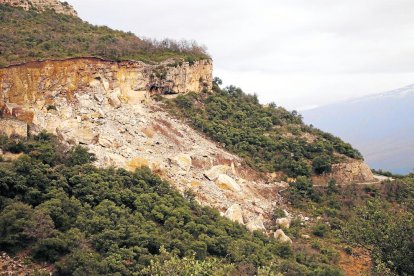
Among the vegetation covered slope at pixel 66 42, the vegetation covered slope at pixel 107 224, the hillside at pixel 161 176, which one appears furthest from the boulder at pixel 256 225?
the vegetation covered slope at pixel 66 42

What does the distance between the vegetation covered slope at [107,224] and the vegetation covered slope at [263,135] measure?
617 inches

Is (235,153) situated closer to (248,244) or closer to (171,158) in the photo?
(171,158)

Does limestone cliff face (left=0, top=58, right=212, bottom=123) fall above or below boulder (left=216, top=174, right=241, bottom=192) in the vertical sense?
above

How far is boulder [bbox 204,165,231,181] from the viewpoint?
48.1 metres

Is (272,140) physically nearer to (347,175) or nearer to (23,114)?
(347,175)

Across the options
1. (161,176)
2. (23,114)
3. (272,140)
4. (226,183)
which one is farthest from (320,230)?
(23,114)

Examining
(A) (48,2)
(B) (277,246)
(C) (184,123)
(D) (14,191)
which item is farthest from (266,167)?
(A) (48,2)

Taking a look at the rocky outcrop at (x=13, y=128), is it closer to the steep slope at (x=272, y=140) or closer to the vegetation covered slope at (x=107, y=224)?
the vegetation covered slope at (x=107, y=224)

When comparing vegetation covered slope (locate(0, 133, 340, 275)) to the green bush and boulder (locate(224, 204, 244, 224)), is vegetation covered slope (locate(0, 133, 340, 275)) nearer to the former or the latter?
boulder (locate(224, 204, 244, 224))

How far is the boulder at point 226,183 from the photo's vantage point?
155 ft

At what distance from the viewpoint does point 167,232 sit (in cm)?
3541

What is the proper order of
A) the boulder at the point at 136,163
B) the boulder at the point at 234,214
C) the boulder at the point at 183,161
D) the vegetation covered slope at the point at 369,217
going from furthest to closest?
the boulder at the point at 183,161 < the boulder at the point at 136,163 < the boulder at the point at 234,214 < the vegetation covered slope at the point at 369,217

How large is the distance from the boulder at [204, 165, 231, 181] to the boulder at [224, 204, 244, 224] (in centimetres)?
516

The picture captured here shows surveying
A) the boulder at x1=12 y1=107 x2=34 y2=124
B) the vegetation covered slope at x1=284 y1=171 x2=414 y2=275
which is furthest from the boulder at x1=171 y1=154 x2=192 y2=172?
the boulder at x1=12 y1=107 x2=34 y2=124
